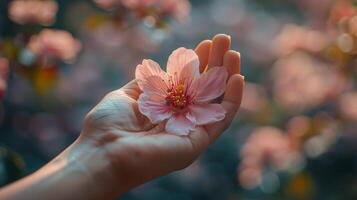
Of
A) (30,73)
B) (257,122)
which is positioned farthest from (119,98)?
(257,122)

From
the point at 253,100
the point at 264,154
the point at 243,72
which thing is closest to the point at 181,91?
the point at 264,154

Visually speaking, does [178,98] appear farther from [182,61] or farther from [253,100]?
[253,100]

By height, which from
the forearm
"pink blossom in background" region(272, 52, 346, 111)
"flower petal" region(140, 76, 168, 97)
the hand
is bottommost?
"pink blossom in background" region(272, 52, 346, 111)

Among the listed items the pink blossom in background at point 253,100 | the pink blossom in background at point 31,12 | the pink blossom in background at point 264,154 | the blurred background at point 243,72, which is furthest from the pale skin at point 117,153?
the pink blossom in background at point 253,100

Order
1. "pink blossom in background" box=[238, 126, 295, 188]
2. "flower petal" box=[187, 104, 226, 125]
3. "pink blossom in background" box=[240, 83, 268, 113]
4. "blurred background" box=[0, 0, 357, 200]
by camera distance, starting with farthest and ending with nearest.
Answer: "pink blossom in background" box=[240, 83, 268, 113], "pink blossom in background" box=[238, 126, 295, 188], "blurred background" box=[0, 0, 357, 200], "flower petal" box=[187, 104, 226, 125]

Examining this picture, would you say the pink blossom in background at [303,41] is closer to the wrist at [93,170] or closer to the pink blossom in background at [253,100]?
the pink blossom in background at [253,100]

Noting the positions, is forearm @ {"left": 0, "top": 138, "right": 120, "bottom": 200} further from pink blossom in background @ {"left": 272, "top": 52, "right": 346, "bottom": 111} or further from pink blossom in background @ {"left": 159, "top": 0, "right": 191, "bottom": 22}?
pink blossom in background @ {"left": 272, "top": 52, "right": 346, "bottom": 111}

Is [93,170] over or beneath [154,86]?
beneath

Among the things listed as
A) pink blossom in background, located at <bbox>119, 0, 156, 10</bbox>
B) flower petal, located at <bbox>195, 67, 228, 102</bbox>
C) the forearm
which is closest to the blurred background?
pink blossom in background, located at <bbox>119, 0, 156, 10</bbox>
